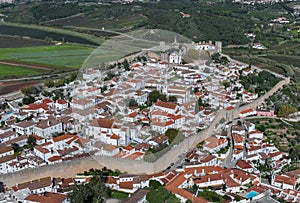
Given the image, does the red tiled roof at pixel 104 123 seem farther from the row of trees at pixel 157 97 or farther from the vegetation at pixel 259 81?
the vegetation at pixel 259 81

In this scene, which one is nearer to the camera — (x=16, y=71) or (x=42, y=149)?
(x=42, y=149)

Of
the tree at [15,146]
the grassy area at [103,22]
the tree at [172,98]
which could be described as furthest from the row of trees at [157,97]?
the grassy area at [103,22]

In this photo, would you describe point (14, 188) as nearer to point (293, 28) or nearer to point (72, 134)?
point (72, 134)

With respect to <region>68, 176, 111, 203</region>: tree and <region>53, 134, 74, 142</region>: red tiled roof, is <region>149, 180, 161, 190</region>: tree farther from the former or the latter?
<region>53, 134, 74, 142</region>: red tiled roof

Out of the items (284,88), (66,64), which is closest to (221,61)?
(284,88)

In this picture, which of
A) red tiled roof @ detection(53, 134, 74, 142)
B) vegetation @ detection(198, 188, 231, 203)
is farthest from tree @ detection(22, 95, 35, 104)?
vegetation @ detection(198, 188, 231, 203)

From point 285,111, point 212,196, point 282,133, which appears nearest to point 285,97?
point 285,111

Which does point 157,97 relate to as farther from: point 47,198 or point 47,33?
point 47,33
